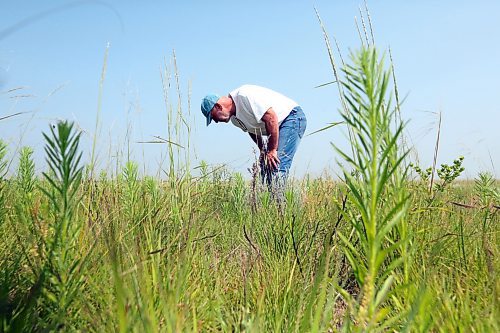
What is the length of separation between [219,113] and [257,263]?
141 inches

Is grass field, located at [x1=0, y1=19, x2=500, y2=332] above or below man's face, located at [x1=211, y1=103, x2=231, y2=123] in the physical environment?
below

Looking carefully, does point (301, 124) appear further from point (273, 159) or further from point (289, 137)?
point (273, 159)

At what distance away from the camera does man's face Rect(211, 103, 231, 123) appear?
216 inches

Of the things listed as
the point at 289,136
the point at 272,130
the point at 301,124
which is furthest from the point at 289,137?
the point at 272,130

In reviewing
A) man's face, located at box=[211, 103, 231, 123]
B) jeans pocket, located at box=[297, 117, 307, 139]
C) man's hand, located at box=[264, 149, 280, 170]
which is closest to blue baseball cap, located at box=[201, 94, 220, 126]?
man's face, located at box=[211, 103, 231, 123]

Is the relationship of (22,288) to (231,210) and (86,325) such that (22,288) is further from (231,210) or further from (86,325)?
(231,210)

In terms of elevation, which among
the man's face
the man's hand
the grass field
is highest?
the man's face

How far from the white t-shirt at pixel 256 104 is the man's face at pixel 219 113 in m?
0.18

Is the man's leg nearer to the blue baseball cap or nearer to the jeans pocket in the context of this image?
the jeans pocket

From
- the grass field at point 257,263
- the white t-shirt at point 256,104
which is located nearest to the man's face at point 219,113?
the white t-shirt at point 256,104

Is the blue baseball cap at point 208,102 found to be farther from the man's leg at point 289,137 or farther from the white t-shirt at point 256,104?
the man's leg at point 289,137

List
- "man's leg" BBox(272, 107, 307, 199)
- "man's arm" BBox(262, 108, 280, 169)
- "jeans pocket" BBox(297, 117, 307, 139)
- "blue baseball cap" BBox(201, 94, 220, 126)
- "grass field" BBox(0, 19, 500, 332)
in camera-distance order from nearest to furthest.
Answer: "grass field" BBox(0, 19, 500, 332) < "man's arm" BBox(262, 108, 280, 169) < "blue baseball cap" BBox(201, 94, 220, 126) < "man's leg" BBox(272, 107, 307, 199) < "jeans pocket" BBox(297, 117, 307, 139)

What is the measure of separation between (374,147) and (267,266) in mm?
1284

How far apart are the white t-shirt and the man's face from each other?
180 mm
